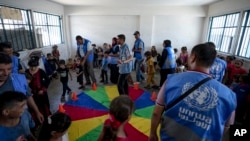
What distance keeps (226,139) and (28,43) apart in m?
6.83

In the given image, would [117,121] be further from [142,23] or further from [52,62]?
[142,23]

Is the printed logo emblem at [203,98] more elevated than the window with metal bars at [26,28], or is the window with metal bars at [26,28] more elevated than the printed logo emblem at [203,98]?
the window with metal bars at [26,28]

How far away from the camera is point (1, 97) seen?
1237 mm

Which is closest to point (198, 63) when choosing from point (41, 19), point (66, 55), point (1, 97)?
point (1, 97)

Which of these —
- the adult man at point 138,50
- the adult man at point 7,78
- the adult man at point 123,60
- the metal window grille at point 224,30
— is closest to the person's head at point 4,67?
the adult man at point 7,78

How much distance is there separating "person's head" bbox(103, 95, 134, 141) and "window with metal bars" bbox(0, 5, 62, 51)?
510 centimetres

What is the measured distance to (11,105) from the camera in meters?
1.23

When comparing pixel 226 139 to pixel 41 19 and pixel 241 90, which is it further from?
pixel 41 19

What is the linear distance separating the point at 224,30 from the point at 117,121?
7.53 metres

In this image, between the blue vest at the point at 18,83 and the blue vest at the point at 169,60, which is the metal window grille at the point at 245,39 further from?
the blue vest at the point at 18,83

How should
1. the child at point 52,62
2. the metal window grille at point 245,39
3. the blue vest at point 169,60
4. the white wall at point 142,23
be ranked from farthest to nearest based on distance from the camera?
the white wall at point 142,23
the child at point 52,62
the metal window grille at point 245,39
the blue vest at point 169,60

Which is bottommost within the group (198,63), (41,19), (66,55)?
(66,55)

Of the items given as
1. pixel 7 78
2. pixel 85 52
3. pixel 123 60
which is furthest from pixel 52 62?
pixel 7 78

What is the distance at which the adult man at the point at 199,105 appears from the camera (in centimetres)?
108
